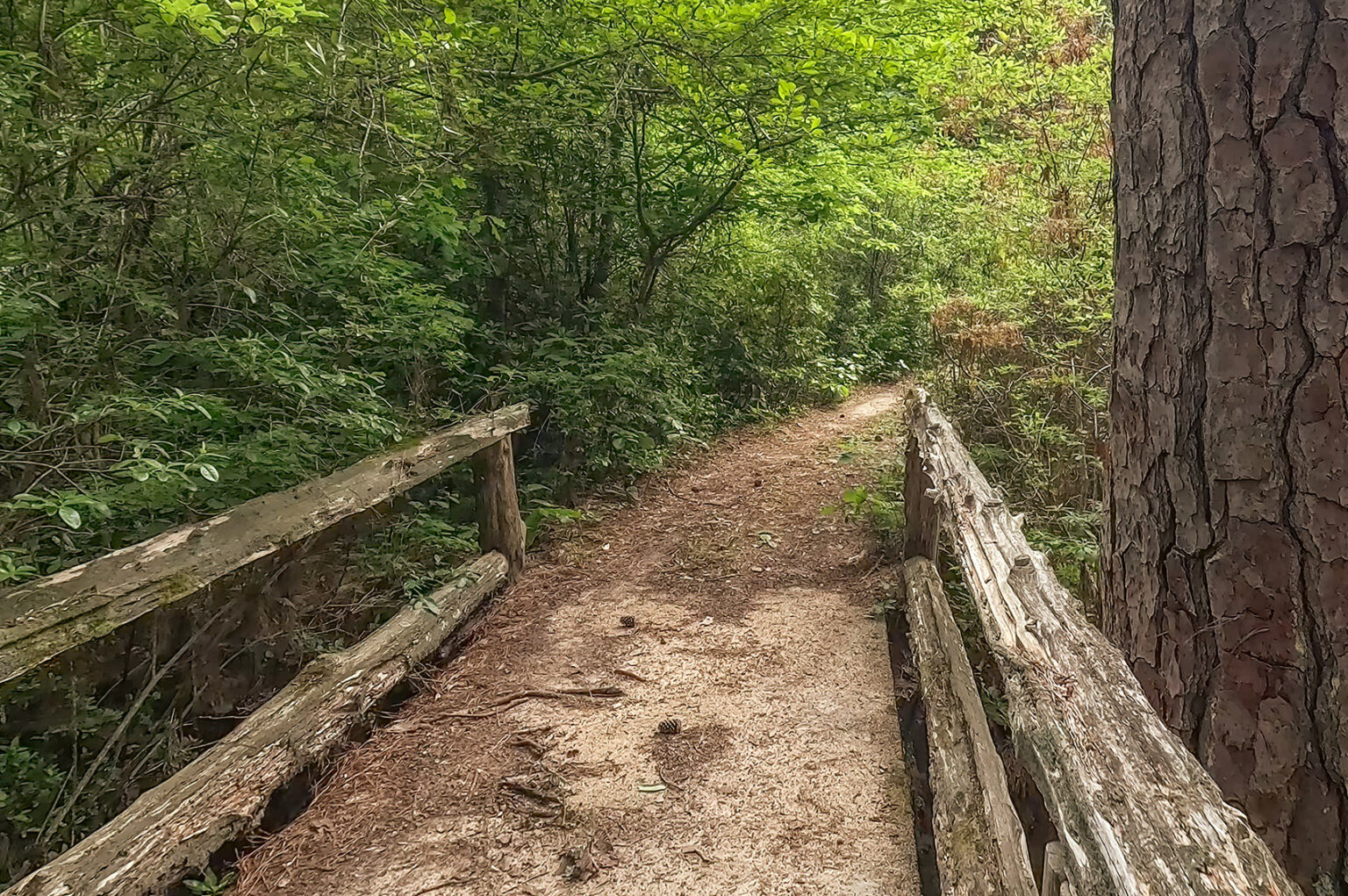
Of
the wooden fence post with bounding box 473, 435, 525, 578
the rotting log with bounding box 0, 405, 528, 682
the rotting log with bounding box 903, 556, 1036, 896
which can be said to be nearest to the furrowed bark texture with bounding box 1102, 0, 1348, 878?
the rotting log with bounding box 903, 556, 1036, 896

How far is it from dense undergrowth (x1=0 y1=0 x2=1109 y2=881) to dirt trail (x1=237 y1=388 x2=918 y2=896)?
805mm

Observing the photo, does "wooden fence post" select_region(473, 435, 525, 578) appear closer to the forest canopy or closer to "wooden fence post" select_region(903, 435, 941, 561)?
the forest canopy

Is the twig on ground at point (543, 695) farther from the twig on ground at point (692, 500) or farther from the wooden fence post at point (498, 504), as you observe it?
the twig on ground at point (692, 500)

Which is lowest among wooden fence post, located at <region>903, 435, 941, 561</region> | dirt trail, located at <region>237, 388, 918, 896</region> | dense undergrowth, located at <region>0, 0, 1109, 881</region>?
dirt trail, located at <region>237, 388, 918, 896</region>

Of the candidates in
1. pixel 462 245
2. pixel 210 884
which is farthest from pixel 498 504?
pixel 210 884

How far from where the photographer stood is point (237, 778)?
306 centimetres

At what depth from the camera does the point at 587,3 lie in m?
6.42

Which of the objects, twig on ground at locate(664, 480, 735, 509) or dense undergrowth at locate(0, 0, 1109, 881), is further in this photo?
twig on ground at locate(664, 480, 735, 509)

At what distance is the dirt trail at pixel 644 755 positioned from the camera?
3025mm

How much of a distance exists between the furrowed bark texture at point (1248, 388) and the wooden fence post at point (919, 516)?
3.04 m

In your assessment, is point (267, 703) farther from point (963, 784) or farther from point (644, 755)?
point (963, 784)

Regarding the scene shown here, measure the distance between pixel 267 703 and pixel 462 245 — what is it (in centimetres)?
461

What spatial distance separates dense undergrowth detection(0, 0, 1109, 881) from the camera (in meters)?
3.19

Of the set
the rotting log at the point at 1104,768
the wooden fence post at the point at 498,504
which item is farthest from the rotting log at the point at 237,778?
the rotting log at the point at 1104,768
